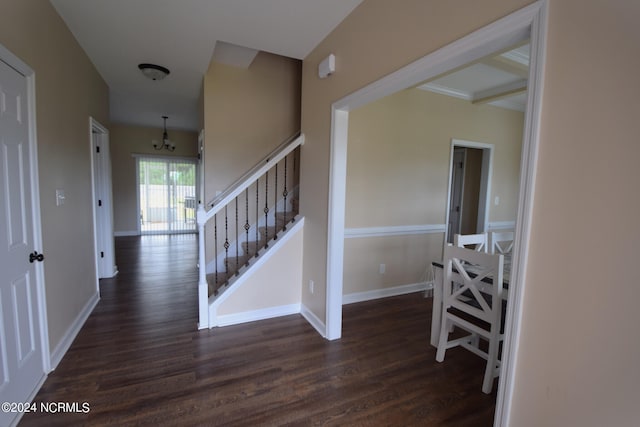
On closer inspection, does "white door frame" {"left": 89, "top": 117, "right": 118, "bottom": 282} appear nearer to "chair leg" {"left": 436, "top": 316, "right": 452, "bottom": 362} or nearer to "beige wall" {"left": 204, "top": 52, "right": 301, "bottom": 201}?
"beige wall" {"left": 204, "top": 52, "right": 301, "bottom": 201}

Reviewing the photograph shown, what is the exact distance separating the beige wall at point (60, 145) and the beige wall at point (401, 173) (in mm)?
2659

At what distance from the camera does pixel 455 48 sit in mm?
1456

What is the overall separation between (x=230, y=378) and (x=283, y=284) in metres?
1.16

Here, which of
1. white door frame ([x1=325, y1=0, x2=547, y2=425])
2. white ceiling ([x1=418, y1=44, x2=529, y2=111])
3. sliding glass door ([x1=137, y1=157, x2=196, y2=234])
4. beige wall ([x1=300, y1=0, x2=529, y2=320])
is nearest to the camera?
white door frame ([x1=325, y1=0, x2=547, y2=425])

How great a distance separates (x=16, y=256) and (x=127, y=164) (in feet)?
22.1

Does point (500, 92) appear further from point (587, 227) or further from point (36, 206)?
point (36, 206)

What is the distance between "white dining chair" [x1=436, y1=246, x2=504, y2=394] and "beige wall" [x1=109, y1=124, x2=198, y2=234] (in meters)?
7.80

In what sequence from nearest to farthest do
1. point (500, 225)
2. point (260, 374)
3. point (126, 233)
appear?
1. point (260, 374)
2. point (500, 225)
3. point (126, 233)

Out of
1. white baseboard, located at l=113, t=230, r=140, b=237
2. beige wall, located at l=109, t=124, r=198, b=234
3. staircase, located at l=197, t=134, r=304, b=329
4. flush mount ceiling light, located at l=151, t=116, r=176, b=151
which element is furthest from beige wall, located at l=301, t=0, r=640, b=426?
white baseboard, located at l=113, t=230, r=140, b=237

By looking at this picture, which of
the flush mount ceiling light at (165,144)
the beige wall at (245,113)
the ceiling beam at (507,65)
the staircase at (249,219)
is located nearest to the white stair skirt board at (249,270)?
the staircase at (249,219)

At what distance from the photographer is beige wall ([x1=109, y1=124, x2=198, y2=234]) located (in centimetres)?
748

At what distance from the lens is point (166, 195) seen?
8.18 m

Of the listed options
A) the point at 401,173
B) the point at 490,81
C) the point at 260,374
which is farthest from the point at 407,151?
the point at 260,374

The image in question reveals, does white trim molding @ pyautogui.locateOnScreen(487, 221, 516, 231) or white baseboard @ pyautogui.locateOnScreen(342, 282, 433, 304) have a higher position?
white trim molding @ pyautogui.locateOnScreen(487, 221, 516, 231)
